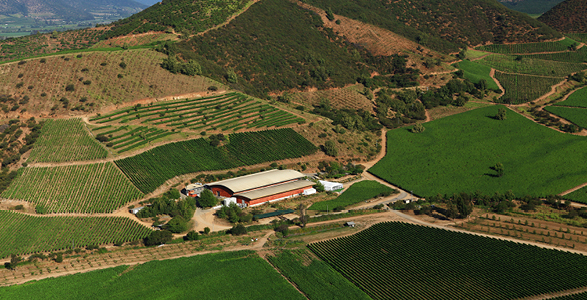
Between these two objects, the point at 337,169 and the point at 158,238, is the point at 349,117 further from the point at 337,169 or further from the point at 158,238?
the point at 158,238

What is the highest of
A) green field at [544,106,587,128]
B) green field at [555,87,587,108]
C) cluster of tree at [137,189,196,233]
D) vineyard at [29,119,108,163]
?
vineyard at [29,119,108,163]

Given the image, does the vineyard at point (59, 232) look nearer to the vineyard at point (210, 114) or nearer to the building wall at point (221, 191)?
the building wall at point (221, 191)

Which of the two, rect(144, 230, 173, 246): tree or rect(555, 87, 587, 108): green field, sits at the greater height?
rect(555, 87, 587, 108): green field

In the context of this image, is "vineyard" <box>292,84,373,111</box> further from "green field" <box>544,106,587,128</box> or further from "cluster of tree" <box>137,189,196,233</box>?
"cluster of tree" <box>137,189,196,233</box>

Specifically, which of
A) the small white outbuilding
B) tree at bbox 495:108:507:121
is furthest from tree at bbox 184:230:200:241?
tree at bbox 495:108:507:121

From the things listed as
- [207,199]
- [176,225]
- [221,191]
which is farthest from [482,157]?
[176,225]

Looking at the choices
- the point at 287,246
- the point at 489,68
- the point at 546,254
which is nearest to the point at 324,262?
the point at 287,246

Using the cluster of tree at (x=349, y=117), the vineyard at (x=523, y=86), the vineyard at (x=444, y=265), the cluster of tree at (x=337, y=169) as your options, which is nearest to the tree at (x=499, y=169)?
the cluster of tree at (x=337, y=169)
